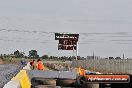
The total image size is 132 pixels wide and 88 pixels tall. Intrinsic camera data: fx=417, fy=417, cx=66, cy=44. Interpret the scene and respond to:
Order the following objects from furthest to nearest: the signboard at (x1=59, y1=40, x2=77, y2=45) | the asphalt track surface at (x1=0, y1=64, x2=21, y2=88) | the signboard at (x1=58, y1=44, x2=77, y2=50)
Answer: the signboard at (x1=59, y1=40, x2=77, y2=45) < the signboard at (x1=58, y1=44, x2=77, y2=50) < the asphalt track surface at (x1=0, y1=64, x2=21, y2=88)

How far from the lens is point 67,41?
7012 cm

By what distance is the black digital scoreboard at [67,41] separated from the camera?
6626cm

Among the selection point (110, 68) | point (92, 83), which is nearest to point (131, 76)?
point (92, 83)

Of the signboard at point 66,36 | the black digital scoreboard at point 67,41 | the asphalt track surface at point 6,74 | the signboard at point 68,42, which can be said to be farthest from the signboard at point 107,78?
the signboard at point 66,36

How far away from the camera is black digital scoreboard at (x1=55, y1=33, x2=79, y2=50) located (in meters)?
66.3

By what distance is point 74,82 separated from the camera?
51.3ft

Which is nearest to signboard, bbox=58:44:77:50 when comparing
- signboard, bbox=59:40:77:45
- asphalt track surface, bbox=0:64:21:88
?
signboard, bbox=59:40:77:45

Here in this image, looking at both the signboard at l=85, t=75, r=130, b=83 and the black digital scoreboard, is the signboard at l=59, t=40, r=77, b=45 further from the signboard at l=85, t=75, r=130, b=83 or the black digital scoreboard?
the signboard at l=85, t=75, r=130, b=83

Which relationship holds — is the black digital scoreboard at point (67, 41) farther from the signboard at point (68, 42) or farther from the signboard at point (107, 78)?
the signboard at point (107, 78)

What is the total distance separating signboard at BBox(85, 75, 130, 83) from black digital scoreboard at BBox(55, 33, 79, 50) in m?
50.7

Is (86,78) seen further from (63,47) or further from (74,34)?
(74,34)

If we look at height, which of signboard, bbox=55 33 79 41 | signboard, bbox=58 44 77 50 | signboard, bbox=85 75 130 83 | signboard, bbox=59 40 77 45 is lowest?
signboard, bbox=85 75 130 83

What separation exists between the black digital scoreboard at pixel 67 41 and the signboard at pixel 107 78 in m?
50.7

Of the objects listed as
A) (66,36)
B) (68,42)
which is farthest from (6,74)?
(66,36)
